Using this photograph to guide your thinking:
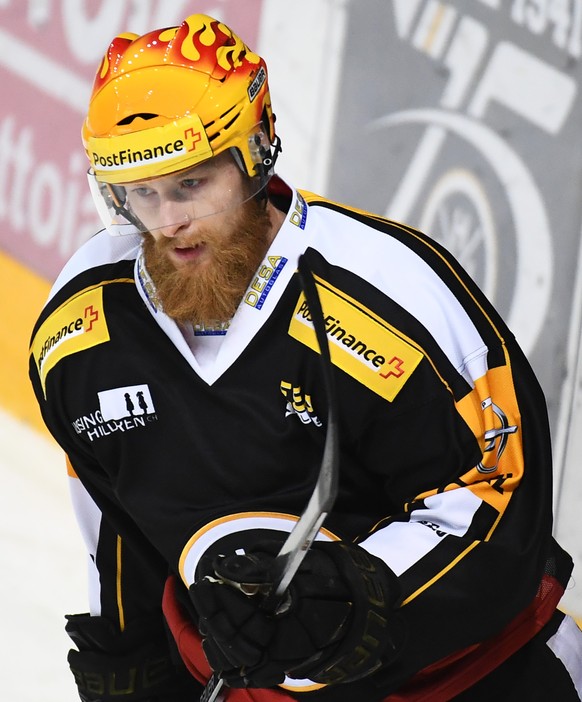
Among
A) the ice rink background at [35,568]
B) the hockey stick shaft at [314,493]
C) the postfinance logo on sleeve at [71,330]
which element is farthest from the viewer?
the ice rink background at [35,568]

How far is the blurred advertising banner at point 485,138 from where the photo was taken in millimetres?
2398

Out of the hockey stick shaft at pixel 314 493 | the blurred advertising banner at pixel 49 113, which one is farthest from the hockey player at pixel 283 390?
the blurred advertising banner at pixel 49 113

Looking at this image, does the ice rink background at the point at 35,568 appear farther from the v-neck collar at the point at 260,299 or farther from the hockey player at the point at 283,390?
the v-neck collar at the point at 260,299

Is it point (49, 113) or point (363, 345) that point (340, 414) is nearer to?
point (363, 345)

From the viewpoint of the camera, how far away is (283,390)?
64.3 inches

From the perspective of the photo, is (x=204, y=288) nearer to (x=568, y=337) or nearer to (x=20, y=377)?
(x=568, y=337)

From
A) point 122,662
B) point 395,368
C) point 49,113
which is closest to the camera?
point 395,368

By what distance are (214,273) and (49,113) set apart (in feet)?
6.83

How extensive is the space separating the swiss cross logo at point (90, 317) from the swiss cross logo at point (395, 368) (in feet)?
1.36

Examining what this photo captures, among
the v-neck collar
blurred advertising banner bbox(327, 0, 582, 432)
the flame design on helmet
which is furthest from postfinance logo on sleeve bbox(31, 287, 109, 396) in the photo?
blurred advertising banner bbox(327, 0, 582, 432)

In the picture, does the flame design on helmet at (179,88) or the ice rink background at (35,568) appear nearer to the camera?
the flame design on helmet at (179,88)

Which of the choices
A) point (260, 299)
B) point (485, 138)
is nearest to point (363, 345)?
point (260, 299)

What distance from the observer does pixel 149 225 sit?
1652mm

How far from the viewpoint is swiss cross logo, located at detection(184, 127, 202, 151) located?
5.20ft
